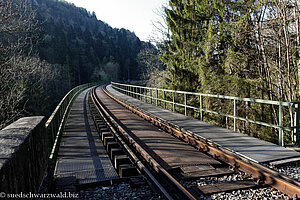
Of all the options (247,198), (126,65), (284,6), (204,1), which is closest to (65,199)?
(247,198)

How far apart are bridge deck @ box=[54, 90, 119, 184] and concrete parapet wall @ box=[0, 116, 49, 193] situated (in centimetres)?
147

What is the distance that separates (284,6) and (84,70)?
327 ft

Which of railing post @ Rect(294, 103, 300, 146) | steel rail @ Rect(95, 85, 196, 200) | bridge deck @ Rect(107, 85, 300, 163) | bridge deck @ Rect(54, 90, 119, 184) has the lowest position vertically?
bridge deck @ Rect(54, 90, 119, 184)

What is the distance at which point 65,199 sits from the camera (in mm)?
4082

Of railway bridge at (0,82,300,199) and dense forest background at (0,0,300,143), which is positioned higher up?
dense forest background at (0,0,300,143)

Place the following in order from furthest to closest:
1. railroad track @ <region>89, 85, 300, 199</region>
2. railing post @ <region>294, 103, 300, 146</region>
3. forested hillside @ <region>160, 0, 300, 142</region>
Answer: forested hillside @ <region>160, 0, 300, 142</region>
railing post @ <region>294, 103, 300, 146</region>
railroad track @ <region>89, 85, 300, 199</region>

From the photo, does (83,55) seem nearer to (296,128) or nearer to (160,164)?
(160,164)

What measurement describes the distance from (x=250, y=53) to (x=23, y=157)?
9.63m

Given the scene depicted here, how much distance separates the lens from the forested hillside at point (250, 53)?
8.90m

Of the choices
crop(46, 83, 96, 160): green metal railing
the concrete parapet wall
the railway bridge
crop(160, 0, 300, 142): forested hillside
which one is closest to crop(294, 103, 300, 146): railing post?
the railway bridge

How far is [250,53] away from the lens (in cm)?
1038

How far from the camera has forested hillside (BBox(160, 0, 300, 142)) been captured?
8.90 metres

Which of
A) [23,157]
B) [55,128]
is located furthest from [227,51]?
[23,157]

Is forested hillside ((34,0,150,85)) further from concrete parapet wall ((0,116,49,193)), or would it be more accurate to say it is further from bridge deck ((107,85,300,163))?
concrete parapet wall ((0,116,49,193))
